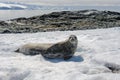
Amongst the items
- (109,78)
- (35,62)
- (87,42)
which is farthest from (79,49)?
(109,78)

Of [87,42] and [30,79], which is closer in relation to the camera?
A: [30,79]

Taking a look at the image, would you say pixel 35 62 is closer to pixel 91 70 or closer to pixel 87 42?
pixel 91 70

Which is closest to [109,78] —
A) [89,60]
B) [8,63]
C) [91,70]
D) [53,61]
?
[91,70]

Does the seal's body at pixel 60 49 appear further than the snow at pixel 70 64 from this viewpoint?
Yes

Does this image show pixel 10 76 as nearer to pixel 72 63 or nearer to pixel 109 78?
pixel 72 63

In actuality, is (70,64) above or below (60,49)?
below

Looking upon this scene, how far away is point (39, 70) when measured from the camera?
7.91 meters

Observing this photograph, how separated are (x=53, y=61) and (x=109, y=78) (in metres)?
2.31

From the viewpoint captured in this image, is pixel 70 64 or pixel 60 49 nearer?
pixel 70 64

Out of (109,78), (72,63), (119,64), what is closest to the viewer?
(109,78)

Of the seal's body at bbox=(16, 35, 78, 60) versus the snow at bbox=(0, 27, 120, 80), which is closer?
the snow at bbox=(0, 27, 120, 80)

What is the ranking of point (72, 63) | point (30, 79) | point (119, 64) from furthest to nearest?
1. point (72, 63)
2. point (119, 64)
3. point (30, 79)

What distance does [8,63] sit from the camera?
8.55 meters

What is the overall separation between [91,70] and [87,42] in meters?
3.29
